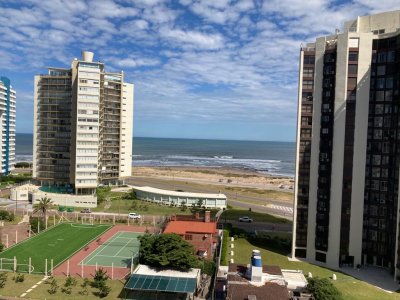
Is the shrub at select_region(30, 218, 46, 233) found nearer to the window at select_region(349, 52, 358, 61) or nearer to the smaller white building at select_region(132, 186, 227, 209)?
the smaller white building at select_region(132, 186, 227, 209)

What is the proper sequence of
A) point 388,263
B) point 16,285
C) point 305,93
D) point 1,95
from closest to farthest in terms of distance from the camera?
point 16,285 < point 388,263 < point 305,93 < point 1,95

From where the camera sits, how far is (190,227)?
58750 millimetres

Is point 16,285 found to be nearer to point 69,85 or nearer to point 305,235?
point 305,235

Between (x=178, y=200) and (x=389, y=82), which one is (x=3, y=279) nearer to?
(x=178, y=200)

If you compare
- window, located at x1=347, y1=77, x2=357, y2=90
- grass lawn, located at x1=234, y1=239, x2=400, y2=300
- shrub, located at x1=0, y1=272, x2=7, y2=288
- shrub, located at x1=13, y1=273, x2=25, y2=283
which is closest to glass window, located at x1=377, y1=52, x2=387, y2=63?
window, located at x1=347, y1=77, x2=357, y2=90

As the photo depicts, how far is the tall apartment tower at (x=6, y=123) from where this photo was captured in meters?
127

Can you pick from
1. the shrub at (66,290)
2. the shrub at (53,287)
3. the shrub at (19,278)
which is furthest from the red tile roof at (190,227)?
the shrub at (19,278)

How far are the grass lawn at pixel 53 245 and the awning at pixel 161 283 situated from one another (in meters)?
15.5

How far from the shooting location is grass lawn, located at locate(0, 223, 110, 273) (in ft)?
181

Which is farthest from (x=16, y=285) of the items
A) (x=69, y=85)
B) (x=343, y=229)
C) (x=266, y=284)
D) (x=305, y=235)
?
(x=69, y=85)

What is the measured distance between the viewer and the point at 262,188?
142125 mm

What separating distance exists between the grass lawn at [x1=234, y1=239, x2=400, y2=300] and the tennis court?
643 inches

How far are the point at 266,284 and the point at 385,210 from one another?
997 inches

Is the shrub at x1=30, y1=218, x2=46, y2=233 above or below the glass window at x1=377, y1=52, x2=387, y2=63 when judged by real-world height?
below
